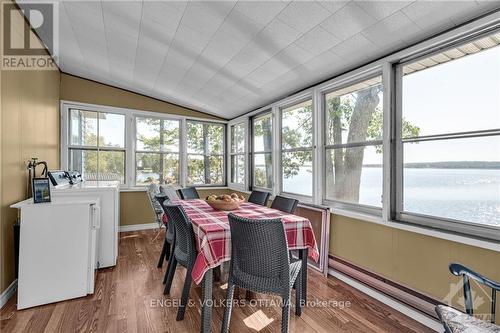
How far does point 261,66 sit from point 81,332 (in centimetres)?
312

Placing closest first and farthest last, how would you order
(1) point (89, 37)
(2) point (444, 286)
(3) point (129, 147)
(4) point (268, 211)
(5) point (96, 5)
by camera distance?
(2) point (444, 286) → (5) point (96, 5) → (4) point (268, 211) → (1) point (89, 37) → (3) point (129, 147)

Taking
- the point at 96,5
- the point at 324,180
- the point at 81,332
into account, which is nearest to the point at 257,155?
the point at 324,180

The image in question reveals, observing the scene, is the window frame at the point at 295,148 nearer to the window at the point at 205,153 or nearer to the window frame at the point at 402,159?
the window frame at the point at 402,159

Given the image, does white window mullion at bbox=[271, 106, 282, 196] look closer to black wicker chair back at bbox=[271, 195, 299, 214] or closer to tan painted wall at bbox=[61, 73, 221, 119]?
black wicker chair back at bbox=[271, 195, 299, 214]

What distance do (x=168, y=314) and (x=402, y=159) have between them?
101 inches

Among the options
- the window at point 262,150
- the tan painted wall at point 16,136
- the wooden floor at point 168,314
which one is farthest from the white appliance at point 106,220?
the window at point 262,150

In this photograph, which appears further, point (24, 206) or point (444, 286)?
point (24, 206)

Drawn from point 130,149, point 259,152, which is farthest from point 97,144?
point 259,152

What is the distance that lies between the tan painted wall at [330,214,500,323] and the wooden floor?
0.32 metres

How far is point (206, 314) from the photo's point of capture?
5.83ft

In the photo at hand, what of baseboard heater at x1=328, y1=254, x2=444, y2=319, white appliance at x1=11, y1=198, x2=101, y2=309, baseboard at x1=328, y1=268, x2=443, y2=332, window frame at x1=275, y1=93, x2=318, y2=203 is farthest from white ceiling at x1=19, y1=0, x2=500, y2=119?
baseboard at x1=328, y1=268, x2=443, y2=332

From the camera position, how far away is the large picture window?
5288 millimetres

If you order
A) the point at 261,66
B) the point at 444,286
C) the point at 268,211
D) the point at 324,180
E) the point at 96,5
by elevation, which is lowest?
the point at 444,286

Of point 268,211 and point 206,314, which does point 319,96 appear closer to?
point 268,211
